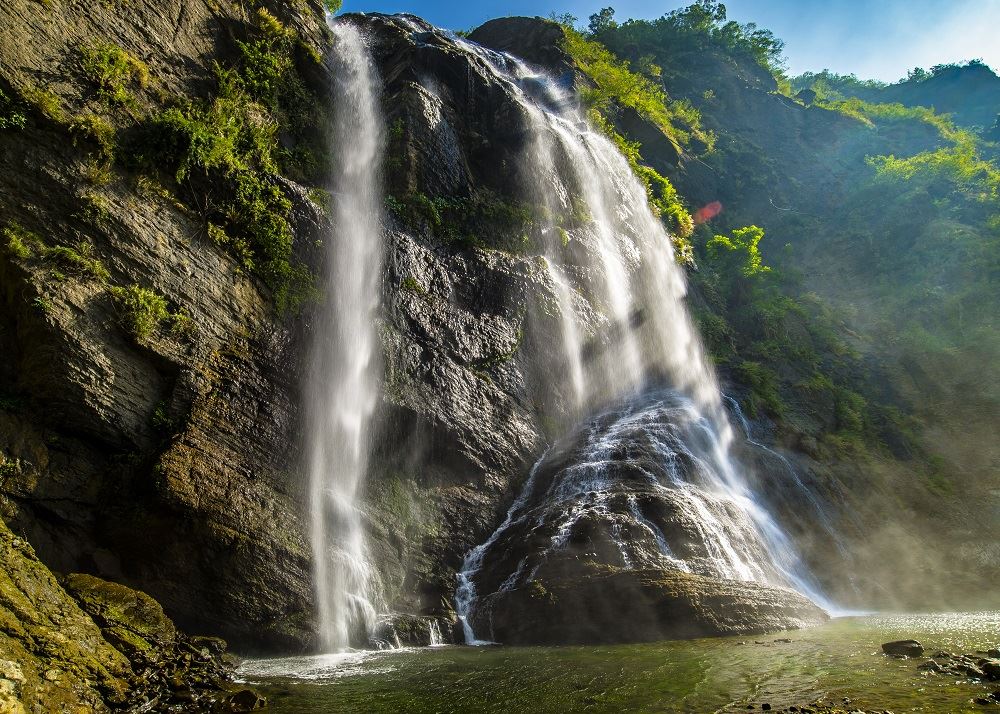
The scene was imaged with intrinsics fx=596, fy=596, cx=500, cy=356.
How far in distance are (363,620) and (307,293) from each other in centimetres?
704

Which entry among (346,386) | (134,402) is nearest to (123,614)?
(134,402)

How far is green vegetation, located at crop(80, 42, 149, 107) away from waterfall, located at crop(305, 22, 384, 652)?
4769mm

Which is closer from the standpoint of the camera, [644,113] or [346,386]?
[346,386]

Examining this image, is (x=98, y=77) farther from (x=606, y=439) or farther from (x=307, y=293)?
(x=606, y=439)

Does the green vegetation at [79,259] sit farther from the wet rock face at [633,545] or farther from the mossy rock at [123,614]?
the wet rock face at [633,545]

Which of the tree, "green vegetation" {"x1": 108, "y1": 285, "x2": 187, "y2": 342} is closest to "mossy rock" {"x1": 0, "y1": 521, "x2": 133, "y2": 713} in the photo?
"green vegetation" {"x1": 108, "y1": 285, "x2": 187, "y2": 342}

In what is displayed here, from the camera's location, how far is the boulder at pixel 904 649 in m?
7.12

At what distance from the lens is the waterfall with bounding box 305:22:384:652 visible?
10.5 meters

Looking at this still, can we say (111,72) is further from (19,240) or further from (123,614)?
(123,614)

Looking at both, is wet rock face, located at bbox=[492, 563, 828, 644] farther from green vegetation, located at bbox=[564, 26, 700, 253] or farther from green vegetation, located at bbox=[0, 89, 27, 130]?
green vegetation, located at bbox=[564, 26, 700, 253]

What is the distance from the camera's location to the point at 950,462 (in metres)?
21.3

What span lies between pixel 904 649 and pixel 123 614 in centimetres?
904

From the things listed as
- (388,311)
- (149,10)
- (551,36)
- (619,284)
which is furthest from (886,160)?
(149,10)

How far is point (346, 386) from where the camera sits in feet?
43.3
